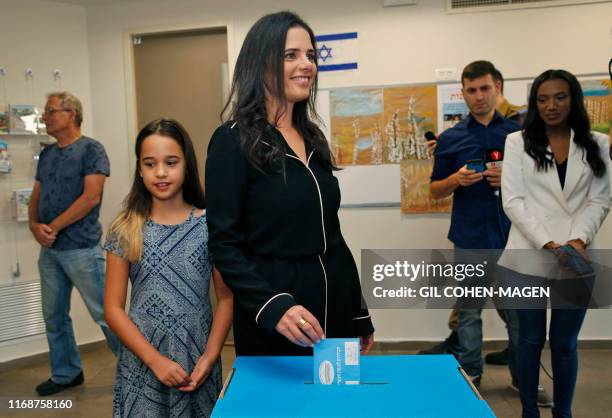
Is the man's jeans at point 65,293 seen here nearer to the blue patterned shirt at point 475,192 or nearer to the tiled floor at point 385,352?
the tiled floor at point 385,352

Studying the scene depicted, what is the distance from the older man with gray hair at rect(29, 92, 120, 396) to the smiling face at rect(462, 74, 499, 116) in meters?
2.00

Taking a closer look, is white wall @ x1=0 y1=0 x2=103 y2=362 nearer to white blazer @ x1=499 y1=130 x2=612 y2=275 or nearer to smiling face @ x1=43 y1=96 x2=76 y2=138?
smiling face @ x1=43 y1=96 x2=76 y2=138

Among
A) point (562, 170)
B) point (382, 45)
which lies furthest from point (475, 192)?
point (382, 45)

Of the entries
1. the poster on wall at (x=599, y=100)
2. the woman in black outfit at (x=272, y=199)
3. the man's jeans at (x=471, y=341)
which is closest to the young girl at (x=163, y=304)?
the woman in black outfit at (x=272, y=199)

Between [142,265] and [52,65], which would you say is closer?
[142,265]

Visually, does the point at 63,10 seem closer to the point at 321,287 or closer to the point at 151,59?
the point at 151,59

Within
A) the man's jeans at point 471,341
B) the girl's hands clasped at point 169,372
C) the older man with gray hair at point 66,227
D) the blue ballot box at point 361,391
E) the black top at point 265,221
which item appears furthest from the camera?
the older man with gray hair at point 66,227

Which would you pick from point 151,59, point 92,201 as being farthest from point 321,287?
point 151,59

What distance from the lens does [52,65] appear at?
3.73 meters

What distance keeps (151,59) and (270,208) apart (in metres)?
3.09

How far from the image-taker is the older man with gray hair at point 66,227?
3.02m

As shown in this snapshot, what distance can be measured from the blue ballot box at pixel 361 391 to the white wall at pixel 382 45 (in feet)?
8.76

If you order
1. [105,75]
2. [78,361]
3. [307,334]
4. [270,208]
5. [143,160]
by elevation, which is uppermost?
[105,75]

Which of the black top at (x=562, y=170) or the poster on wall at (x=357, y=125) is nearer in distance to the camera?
the black top at (x=562, y=170)
